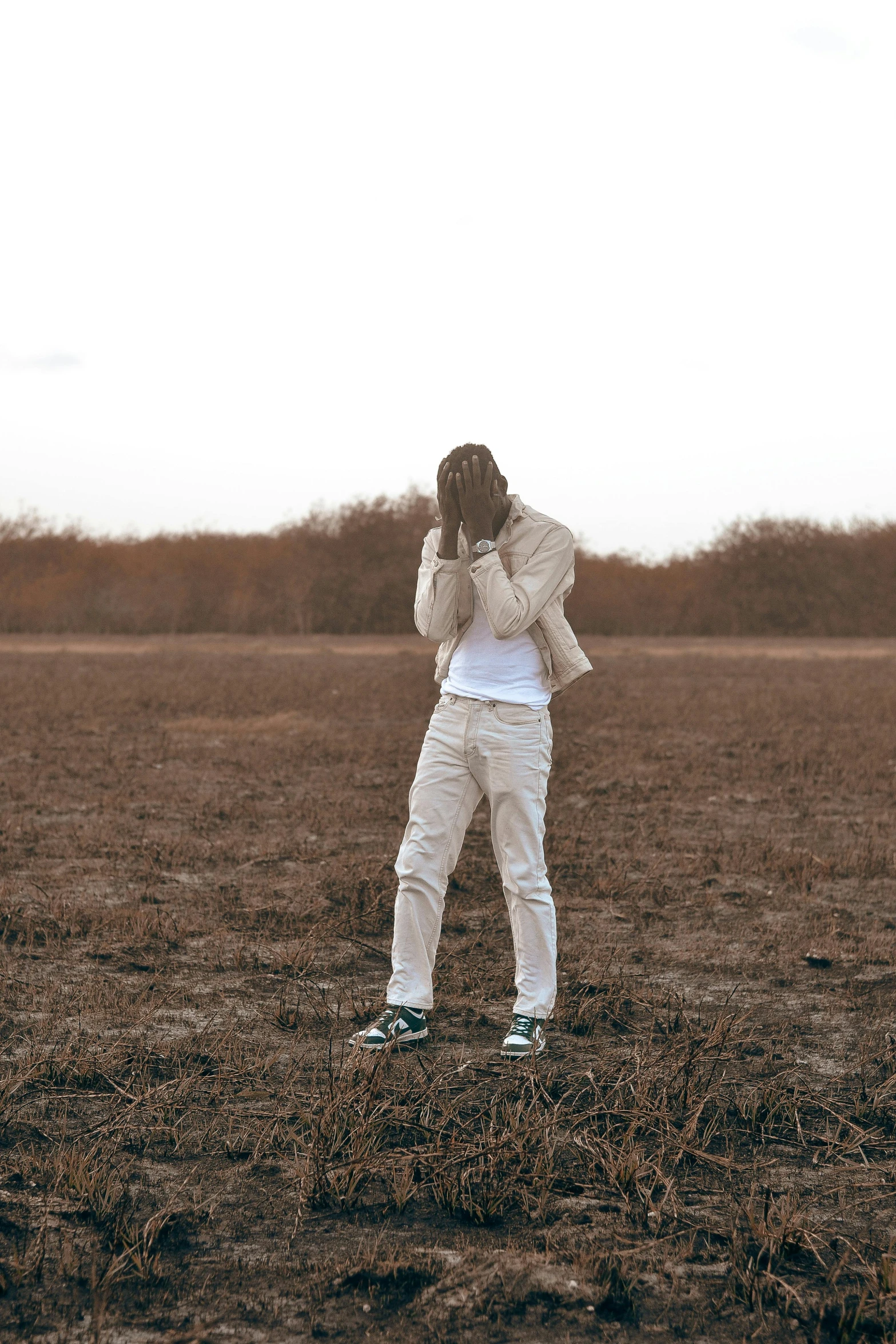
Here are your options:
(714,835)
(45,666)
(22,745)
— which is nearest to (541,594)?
(714,835)

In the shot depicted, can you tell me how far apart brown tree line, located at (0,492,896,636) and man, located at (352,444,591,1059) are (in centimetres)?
4806

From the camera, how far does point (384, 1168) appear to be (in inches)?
119

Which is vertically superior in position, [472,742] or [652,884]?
[472,742]

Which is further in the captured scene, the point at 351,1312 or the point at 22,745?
the point at 22,745

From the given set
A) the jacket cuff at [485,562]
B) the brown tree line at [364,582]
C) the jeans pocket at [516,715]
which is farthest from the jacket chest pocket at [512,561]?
the brown tree line at [364,582]

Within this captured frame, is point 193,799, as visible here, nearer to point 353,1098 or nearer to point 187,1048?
point 187,1048

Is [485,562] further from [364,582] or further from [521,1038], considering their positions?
[364,582]

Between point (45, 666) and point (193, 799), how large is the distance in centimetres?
1879

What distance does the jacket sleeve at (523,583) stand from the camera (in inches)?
146

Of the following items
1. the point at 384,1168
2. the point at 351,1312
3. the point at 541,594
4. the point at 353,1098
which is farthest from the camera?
the point at 541,594

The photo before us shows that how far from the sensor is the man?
3807mm

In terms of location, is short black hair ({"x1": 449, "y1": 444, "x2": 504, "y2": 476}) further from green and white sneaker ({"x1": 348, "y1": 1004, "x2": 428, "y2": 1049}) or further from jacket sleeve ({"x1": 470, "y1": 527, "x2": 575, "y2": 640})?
green and white sneaker ({"x1": 348, "y1": 1004, "x2": 428, "y2": 1049})

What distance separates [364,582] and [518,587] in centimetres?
5228

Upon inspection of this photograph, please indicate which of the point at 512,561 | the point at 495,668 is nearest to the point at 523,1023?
the point at 495,668
